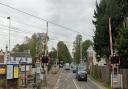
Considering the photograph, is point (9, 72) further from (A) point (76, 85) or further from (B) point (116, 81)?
(A) point (76, 85)

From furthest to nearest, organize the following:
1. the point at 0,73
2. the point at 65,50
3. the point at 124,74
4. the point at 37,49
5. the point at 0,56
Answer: the point at 65,50 → the point at 37,49 → the point at 0,56 → the point at 124,74 → the point at 0,73

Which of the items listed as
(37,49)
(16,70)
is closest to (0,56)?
(16,70)

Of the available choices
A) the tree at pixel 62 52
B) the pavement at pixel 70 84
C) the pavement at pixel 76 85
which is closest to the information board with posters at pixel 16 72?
the pavement at pixel 70 84

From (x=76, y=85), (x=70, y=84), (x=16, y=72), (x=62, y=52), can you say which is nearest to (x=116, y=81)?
(x=76, y=85)

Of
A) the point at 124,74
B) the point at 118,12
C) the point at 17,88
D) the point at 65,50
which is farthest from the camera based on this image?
the point at 65,50

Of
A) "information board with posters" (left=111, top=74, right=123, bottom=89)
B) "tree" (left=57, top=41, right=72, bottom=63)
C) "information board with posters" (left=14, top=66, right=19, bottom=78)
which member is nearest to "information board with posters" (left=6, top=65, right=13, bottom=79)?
"information board with posters" (left=14, top=66, right=19, bottom=78)

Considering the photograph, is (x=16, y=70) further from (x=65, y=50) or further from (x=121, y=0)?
(x=65, y=50)

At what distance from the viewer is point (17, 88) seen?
4006 cm

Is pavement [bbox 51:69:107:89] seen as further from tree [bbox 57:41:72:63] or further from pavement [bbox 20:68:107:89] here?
tree [bbox 57:41:72:63]

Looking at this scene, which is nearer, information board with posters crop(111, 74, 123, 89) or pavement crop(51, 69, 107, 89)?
information board with posters crop(111, 74, 123, 89)

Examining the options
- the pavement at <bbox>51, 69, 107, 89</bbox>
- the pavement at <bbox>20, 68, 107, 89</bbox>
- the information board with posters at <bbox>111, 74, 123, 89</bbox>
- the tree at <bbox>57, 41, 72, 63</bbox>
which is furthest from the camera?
the tree at <bbox>57, 41, 72, 63</bbox>

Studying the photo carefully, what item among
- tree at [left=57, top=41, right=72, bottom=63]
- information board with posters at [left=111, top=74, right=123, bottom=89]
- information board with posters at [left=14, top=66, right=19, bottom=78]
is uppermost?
tree at [left=57, top=41, right=72, bottom=63]

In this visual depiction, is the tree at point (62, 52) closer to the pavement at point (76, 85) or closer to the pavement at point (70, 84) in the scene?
the pavement at point (70, 84)

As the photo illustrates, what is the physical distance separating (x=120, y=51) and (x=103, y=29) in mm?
14157
